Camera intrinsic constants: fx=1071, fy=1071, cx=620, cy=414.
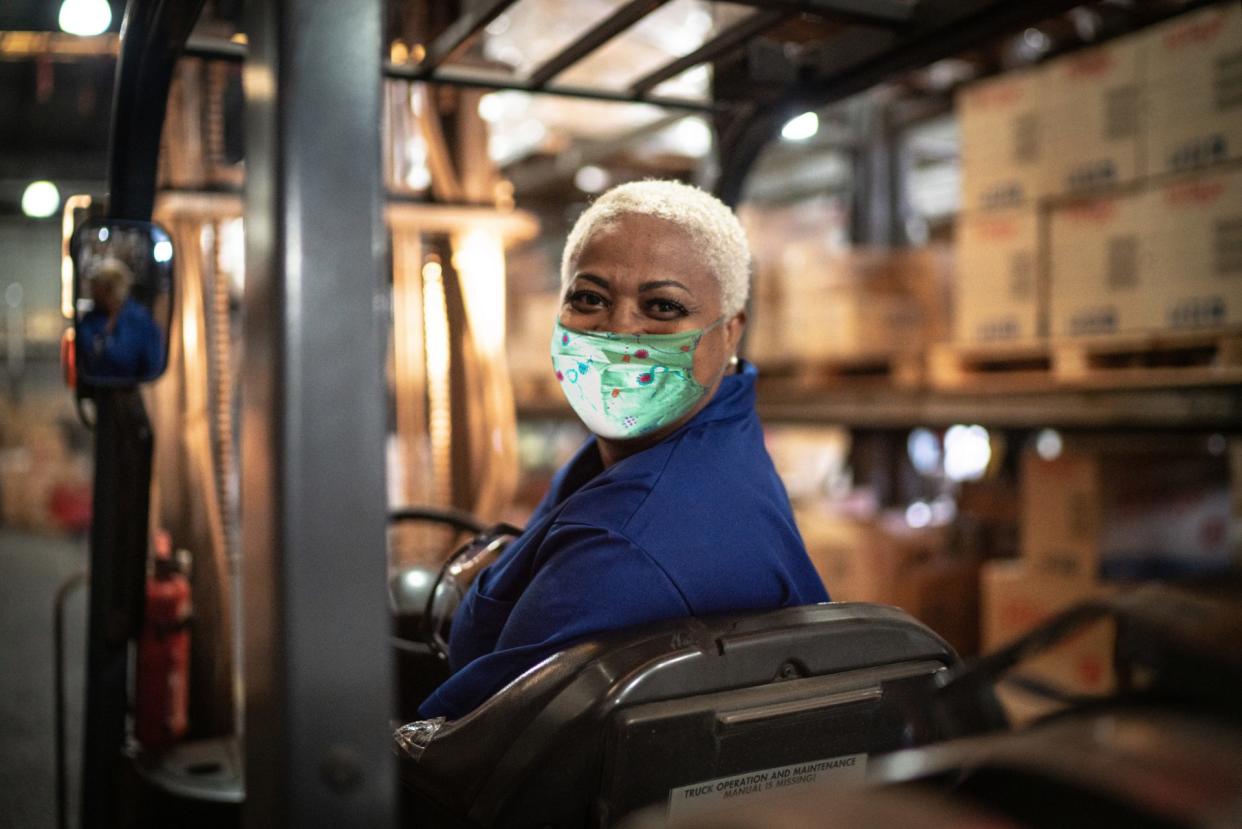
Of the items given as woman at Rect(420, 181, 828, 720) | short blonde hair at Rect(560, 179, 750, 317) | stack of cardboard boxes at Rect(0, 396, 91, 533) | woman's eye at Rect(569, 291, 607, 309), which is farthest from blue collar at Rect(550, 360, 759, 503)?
stack of cardboard boxes at Rect(0, 396, 91, 533)

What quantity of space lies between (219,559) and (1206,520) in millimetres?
3892

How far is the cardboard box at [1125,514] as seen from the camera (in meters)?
4.27

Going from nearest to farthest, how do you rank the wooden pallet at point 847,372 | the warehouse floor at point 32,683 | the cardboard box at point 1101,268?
the warehouse floor at point 32,683, the cardboard box at point 1101,268, the wooden pallet at point 847,372

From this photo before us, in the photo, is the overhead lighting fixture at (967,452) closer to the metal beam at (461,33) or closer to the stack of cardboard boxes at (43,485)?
the metal beam at (461,33)

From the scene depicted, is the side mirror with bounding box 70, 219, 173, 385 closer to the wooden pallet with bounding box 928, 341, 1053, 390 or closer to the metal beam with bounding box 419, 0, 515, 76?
the metal beam with bounding box 419, 0, 515, 76

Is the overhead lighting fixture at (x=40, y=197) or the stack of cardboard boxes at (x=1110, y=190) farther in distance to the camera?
the overhead lighting fixture at (x=40, y=197)

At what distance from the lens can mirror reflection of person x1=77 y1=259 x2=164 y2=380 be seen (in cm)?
226

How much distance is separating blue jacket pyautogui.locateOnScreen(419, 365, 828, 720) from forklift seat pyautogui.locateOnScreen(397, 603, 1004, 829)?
10 centimetres

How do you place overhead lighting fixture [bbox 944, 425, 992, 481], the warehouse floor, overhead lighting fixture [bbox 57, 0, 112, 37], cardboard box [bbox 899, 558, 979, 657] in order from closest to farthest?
overhead lighting fixture [bbox 57, 0, 112, 37]
the warehouse floor
cardboard box [bbox 899, 558, 979, 657]
overhead lighting fixture [bbox 944, 425, 992, 481]

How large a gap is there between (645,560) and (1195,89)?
3.22 m

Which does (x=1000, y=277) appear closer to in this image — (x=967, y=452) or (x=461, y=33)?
(x=461, y=33)


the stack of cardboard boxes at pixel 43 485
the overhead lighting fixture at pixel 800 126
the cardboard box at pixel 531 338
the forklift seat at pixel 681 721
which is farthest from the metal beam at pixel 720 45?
the stack of cardboard boxes at pixel 43 485

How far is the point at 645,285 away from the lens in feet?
6.37

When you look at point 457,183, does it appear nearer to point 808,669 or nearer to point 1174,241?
point 1174,241
